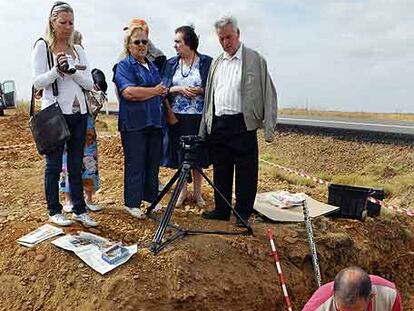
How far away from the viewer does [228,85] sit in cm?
520

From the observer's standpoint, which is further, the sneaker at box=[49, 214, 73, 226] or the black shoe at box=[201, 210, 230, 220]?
the black shoe at box=[201, 210, 230, 220]

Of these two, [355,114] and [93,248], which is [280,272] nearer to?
[93,248]

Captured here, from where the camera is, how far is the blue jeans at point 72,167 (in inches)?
186

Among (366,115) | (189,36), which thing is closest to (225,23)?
(189,36)

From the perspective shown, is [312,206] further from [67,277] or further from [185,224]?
[67,277]

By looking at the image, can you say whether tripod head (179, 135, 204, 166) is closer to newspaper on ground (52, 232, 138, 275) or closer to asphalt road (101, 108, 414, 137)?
newspaper on ground (52, 232, 138, 275)

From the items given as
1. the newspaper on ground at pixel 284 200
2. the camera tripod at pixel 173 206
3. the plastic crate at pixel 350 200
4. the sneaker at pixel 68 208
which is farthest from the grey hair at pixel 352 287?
the plastic crate at pixel 350 200

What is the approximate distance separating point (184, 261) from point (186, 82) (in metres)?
1.72

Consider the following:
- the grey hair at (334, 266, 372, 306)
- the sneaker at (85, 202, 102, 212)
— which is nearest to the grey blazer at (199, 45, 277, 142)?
the sneaker at (85, 202, 102, 212)

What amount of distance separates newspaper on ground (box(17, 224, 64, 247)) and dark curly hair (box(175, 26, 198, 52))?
203 cm

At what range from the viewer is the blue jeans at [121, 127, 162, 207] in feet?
16.9

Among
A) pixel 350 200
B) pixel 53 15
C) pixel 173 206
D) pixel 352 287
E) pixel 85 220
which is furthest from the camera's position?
pixel 350 200

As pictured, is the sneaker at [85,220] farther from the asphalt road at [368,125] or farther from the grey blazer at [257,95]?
the asphalt road at [368,125]

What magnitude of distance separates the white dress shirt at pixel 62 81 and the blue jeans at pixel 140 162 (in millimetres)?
565
